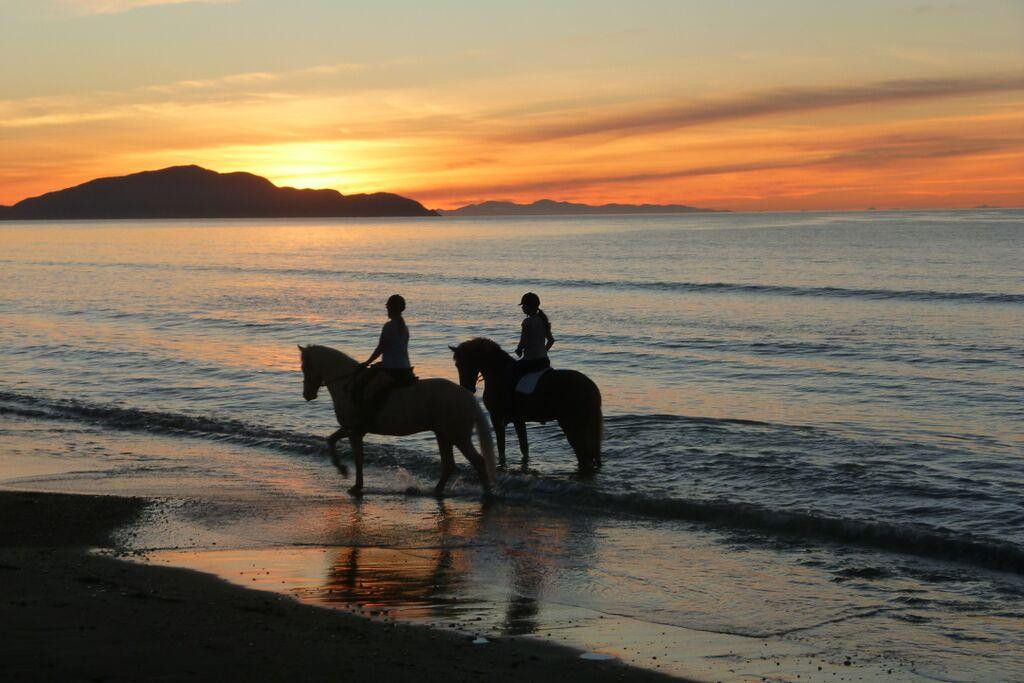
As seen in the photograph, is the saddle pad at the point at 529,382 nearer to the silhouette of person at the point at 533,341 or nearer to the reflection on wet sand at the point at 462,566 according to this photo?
the silhouette of person at the point at 533,341

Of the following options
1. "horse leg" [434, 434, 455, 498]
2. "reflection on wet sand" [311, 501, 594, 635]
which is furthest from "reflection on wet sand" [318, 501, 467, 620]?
"horse leg" [434, 434, 455, 498]

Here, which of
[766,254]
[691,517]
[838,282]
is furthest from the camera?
[766,254]

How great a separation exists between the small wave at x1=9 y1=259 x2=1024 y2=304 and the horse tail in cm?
3582

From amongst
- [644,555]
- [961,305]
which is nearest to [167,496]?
[644,555]

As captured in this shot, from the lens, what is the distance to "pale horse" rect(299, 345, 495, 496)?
483 inches

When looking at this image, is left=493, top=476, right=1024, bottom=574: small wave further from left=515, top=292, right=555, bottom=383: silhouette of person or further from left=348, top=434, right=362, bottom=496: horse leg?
left=348, top=434, right=362, bottom=496: horse leg

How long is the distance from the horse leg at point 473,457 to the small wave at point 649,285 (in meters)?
35.8

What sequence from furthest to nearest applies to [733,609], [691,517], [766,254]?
[766,254], [691,517], [733,609]

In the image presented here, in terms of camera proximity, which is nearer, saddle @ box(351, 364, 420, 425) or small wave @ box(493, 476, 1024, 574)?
small wave @ box(493, 476, 1024, 574)

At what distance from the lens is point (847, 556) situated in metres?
10.3

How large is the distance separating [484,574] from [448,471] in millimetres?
3541

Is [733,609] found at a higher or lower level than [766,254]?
lower

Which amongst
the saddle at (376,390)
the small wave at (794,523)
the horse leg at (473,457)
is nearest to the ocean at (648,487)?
the small wave at (794,523)

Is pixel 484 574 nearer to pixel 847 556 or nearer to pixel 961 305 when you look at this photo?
pixel 847 556
